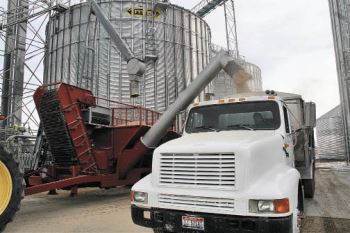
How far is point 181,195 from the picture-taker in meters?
4.74

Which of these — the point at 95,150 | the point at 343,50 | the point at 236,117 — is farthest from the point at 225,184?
the point at 343,50

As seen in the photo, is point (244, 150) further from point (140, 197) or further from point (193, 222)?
point (140, 197)

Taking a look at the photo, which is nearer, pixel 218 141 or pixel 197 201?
pixel 197 201

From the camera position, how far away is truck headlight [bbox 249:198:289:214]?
421 cm

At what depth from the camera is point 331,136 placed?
83.3 feet

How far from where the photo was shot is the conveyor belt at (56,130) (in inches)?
358

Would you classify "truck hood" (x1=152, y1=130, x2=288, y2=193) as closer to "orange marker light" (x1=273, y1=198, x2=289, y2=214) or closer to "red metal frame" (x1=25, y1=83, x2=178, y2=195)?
"orange marker light" (x1=273, y1=198, x2=289, y2=214)

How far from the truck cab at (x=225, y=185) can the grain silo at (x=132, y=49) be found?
12.4 meters

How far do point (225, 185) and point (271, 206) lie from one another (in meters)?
0.60

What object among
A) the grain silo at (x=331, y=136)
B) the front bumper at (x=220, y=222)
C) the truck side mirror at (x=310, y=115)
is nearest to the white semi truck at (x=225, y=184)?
the front bumper at (x=220, y=222)

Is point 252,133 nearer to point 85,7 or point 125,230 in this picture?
point 125,230

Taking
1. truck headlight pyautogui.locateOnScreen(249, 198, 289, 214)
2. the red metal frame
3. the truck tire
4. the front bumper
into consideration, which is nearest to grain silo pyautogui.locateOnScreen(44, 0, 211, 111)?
the red metal frame

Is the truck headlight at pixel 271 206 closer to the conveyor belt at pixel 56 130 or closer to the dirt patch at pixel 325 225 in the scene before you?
the dirt patch at pixel 325 225

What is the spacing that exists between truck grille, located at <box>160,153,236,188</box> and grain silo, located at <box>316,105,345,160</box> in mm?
21989
